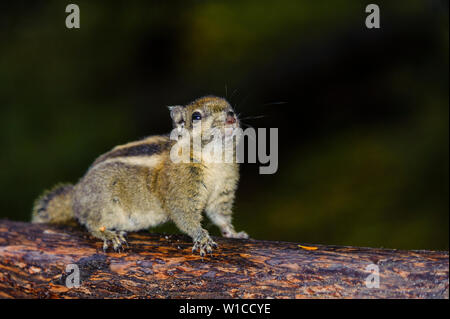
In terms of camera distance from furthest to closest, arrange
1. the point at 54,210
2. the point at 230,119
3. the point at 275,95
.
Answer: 1. the point at 275,95
2. the point at 54,210
3. the point at 230,119

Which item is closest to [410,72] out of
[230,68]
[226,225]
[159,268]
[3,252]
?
[230,68]

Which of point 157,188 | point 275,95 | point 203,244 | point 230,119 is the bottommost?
point 203,244

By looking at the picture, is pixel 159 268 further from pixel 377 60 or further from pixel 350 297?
pixel 377 60

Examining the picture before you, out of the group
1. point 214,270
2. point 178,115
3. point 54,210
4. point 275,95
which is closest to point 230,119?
point 178,115

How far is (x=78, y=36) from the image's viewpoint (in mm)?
8617

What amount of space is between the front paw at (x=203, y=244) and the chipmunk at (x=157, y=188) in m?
0.19

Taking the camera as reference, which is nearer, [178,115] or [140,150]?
[178,115]

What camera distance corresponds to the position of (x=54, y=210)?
220 inches

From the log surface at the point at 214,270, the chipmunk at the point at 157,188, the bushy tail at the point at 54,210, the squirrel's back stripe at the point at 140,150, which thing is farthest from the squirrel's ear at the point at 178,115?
the bushy tail at the point at 54,210

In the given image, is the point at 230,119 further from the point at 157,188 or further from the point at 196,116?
the point at 157,188

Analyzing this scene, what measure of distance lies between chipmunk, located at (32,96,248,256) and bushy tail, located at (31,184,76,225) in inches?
0.4

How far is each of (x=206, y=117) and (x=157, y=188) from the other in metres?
0.87

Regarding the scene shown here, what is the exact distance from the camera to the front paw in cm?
424

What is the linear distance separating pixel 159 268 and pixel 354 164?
4932 mm
